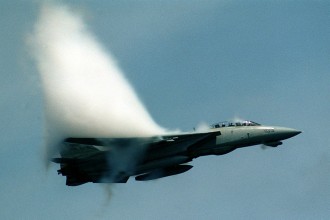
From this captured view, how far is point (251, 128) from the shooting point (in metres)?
51.6

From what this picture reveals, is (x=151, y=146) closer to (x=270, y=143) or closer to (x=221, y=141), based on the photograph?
(x=221, y=141)

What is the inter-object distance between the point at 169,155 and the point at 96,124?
5.81 meters

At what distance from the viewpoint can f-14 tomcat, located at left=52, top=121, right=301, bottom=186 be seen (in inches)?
1981

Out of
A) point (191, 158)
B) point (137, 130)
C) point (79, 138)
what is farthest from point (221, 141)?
point (79, 138)

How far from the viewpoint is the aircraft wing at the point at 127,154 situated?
165ft

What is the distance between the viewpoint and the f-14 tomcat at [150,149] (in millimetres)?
50312

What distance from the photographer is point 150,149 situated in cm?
5038

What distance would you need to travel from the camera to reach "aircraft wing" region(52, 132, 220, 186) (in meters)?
50.2

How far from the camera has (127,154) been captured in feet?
165

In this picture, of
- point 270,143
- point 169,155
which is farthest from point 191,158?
point 270,143

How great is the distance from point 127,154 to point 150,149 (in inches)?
61.2

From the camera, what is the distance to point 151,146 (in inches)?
1982

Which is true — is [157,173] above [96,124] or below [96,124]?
below

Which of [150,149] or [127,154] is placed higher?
[150,149]
